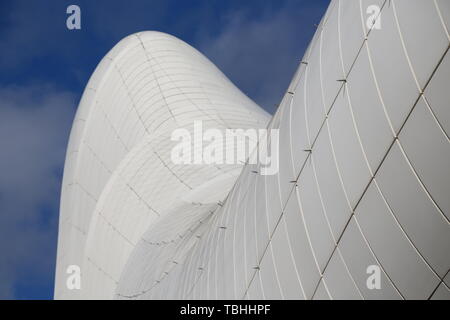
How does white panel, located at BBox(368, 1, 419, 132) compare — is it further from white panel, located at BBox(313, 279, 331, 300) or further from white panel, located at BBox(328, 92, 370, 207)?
white panel, located at BBox(313, 279, 331, 300)

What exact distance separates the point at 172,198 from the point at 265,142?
19.1 metres

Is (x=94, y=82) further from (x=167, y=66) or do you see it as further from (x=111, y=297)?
(x=111, y=297)

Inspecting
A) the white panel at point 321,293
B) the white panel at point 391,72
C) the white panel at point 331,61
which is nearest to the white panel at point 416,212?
the white panel at point 391,72

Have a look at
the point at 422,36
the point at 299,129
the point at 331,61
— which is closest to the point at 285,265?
the point at 299,129

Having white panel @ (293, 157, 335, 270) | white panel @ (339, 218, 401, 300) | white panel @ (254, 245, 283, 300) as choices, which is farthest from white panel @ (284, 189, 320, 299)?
white panel @ (339, 218, 401, 300)

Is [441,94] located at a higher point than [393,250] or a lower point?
higher

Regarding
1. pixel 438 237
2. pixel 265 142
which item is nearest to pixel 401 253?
pixel 438 237

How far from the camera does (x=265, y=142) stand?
90.3 ft

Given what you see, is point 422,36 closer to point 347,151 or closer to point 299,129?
point 347,151

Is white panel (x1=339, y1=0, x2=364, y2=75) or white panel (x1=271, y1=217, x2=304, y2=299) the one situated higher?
white panel (x1=339, y1=0, x2=364, y2=75)

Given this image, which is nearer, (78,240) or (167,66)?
(78,240)

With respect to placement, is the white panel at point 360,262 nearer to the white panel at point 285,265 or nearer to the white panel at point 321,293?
the white panel at point 321,293
